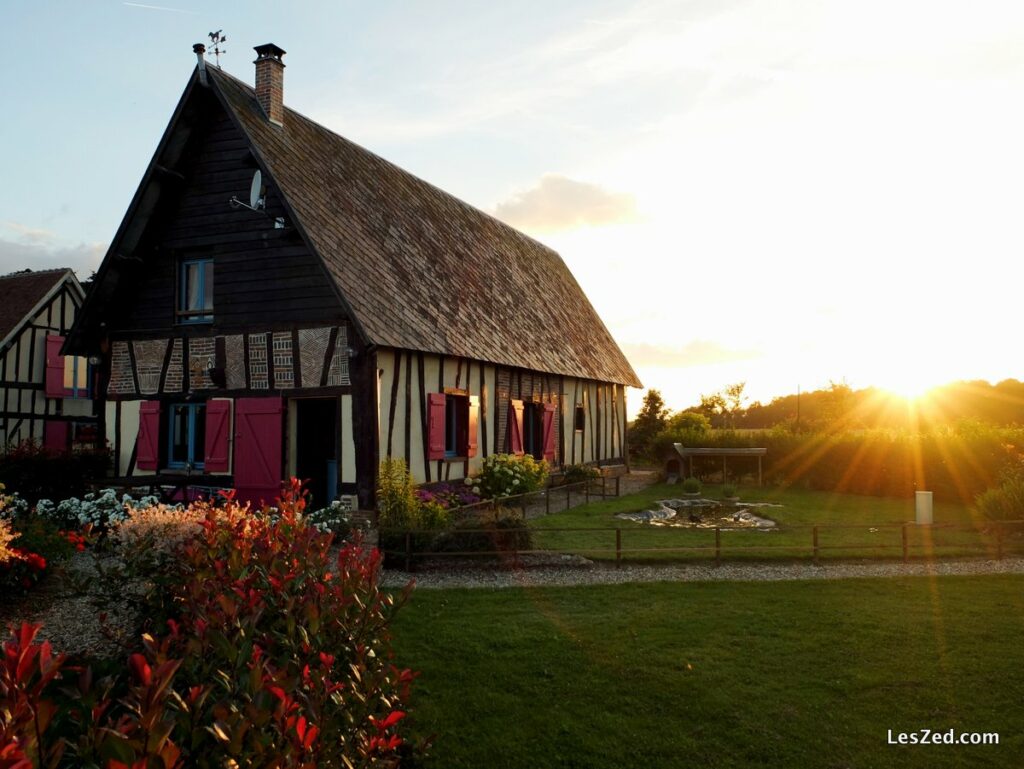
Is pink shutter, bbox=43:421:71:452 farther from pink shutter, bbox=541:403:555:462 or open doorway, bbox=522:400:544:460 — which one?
pink shutter, bbox=541:403:555:462

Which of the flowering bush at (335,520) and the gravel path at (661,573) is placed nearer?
the gravel path at (661,573)

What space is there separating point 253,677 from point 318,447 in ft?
39.4

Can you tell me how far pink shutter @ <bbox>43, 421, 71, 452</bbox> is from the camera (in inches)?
847

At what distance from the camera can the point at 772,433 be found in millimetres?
20688

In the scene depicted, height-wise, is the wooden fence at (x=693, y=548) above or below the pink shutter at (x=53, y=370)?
below

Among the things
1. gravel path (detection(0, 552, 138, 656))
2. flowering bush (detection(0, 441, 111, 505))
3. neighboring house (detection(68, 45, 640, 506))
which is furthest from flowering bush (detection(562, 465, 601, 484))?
gravel path (detection(0, 552, 138, 656))

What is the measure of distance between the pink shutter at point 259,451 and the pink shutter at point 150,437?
181 cm

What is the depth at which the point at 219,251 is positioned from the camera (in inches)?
499

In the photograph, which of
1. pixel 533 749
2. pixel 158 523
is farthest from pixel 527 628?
pixel 158 523

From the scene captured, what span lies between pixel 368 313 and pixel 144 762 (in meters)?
10.1

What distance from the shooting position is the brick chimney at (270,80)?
45.0 ft

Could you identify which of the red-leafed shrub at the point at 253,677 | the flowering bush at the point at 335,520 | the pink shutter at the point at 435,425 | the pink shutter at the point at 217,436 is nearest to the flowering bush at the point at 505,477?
the pink shutter at the point at 435,425

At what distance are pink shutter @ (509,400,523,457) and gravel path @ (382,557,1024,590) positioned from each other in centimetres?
641

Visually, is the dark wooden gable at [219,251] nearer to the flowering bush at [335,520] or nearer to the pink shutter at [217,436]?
the pink shutter at [217,436]
